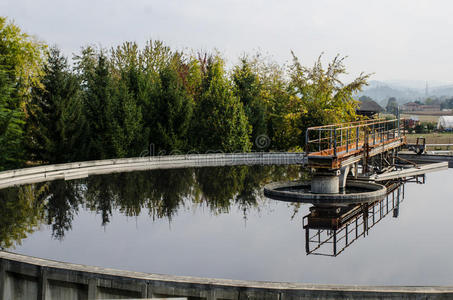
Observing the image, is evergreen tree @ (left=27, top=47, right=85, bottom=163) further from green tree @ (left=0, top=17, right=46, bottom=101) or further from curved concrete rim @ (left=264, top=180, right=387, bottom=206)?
curved concrete rim @ (left=264, top=180, right=387, bottom=206)

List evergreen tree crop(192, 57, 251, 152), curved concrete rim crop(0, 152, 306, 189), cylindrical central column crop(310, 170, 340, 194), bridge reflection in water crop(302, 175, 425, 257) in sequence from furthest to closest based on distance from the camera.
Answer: evergreen tree crop(192, 57, 251, 152) < curved concrete rim crop(0, 152, 306, 189) < cylindrical central column crop(310, 170, 340, 194) < bridge reflection in water crop(302, 175, 425, 257)

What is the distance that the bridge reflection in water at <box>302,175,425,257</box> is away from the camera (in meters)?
14.2

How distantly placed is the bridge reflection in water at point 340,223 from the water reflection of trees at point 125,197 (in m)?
3.17

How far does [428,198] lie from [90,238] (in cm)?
1446

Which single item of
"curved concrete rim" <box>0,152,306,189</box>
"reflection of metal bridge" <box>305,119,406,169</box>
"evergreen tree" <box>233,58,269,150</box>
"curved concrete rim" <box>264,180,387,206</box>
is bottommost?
"curved concrete rim" <box>264,180,387,206</box>

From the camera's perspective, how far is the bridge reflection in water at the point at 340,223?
14.2 meters

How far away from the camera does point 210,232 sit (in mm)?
16078

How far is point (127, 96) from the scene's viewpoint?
36.3 m

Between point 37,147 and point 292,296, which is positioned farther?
point 37,147

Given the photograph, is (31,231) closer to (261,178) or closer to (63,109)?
(261,178)

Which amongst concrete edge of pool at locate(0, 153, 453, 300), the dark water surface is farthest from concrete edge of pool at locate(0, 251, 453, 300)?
the dark water surface

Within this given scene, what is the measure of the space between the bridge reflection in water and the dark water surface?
0.86ft

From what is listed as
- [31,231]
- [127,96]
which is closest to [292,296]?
[31,231]

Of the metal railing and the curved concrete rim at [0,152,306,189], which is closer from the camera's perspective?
the metal railing
